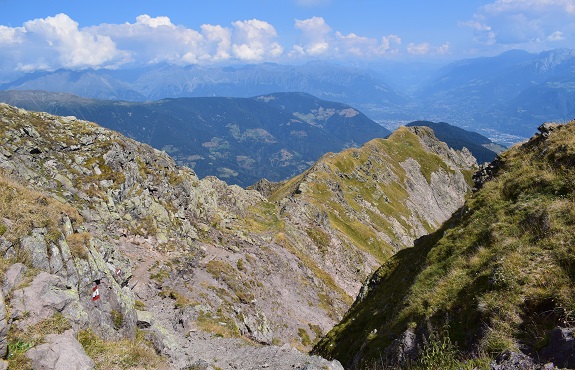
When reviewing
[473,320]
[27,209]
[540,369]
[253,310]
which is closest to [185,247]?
[253,310]

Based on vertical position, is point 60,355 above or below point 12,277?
below

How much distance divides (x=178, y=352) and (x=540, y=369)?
66.0ft

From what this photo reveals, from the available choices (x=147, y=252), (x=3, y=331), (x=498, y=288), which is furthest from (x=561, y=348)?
(x=147, y=252)

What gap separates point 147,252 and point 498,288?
37041 mm

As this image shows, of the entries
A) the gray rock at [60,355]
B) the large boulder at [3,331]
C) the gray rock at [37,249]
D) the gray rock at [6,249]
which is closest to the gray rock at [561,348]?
the gray rock at [60,355]

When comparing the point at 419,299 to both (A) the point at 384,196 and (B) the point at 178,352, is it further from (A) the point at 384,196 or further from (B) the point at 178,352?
(A) the point at 384,196

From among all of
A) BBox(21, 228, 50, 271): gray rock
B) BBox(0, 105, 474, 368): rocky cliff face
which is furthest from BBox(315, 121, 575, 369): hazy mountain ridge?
BBox(21, 228, 50, 271): gray rock

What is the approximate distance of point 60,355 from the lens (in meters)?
12.0

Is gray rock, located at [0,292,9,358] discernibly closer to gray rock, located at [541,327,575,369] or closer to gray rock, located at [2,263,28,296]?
gray rock, located at [2,263,28,296]

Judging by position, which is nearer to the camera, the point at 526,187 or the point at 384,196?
the point at 526,187

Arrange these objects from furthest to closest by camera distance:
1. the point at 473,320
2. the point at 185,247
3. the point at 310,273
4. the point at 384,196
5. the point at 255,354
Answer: the point at 384,196 < the point at 310,273 < the point at 185,247 < the point at 255,354 < the point at 473,320

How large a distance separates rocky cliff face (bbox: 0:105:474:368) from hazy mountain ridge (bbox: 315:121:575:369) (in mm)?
6058

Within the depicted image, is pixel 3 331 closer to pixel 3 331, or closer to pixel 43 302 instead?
pixel 3 331

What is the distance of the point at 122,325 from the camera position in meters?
20.4
